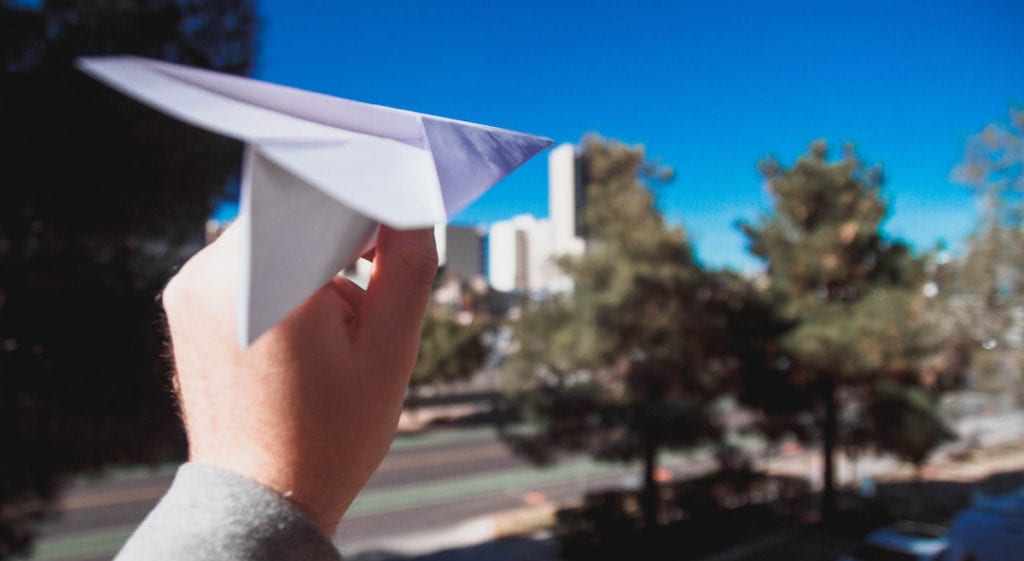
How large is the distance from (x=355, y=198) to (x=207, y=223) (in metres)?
3.90

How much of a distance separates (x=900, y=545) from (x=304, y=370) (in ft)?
22.6

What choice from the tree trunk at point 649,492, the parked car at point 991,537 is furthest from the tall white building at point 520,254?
the parked car at point 991,537

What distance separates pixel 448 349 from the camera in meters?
16.3

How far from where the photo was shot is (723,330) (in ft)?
24.6

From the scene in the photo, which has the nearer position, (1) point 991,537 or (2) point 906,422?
(1) point 991,537

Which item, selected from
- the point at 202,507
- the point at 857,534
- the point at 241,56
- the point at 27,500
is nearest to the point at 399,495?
the point at 857,534

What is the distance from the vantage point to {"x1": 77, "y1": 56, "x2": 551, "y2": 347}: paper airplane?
0.41 meters

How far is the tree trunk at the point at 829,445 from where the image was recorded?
314 inches

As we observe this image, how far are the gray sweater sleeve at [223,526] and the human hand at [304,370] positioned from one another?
0.05 ft

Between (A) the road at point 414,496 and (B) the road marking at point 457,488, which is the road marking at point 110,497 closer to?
(A) the road at point 414,496

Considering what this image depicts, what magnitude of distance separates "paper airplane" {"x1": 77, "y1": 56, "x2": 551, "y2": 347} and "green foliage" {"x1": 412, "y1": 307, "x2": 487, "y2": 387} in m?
15.2

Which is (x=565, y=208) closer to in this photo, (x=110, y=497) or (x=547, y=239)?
(x=547, y=239)

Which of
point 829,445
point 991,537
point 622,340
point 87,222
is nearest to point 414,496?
point 622,340

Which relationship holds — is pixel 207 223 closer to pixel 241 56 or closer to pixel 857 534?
pixel 241 56
